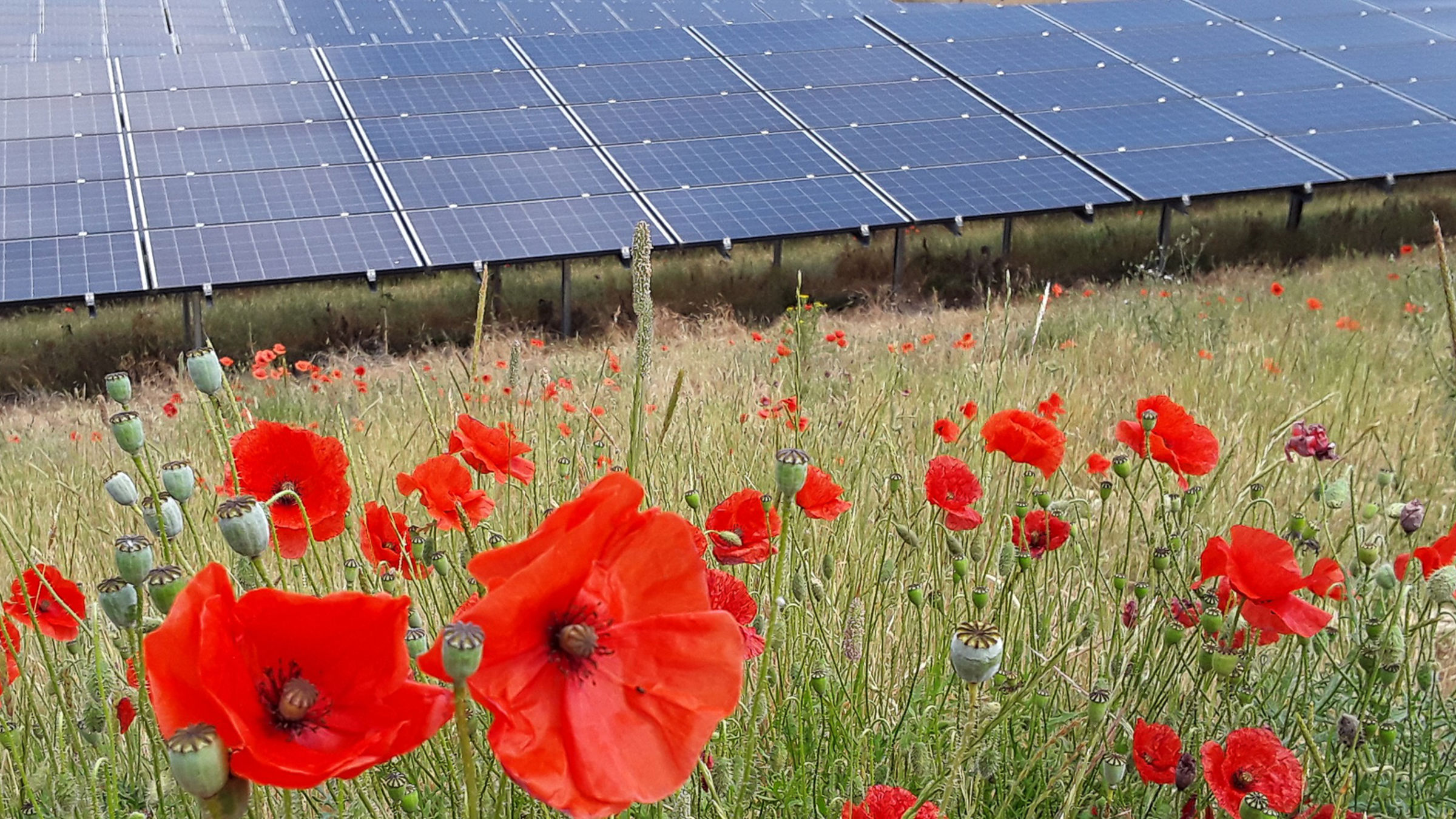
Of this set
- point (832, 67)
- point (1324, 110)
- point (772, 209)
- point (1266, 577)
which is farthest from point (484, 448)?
point (1324, 110)

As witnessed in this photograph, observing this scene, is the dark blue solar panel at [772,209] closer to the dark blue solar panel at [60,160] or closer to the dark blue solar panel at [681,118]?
the dark blue solar panel at [681,118]

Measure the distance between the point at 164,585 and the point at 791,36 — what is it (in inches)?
474

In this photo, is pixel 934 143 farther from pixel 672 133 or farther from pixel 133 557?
pixel 133 557

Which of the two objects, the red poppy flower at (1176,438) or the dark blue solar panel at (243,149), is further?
the dark blue solar panel at (243,149)

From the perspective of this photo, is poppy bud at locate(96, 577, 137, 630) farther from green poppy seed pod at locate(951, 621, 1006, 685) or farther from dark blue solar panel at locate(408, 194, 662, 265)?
dark blue solar panel at locate(408, 194, 662, 265)

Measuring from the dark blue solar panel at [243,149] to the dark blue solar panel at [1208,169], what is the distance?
5618 millimetres

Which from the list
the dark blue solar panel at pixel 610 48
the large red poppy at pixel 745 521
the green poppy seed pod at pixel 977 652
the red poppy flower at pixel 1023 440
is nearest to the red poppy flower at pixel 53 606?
the large red poppy at pixel 745 521

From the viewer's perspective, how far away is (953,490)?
1921mm

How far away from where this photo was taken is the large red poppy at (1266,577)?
5.03 feet

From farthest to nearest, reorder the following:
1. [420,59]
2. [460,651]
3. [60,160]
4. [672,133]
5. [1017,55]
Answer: [1017,55] → [420,59] → [672,133] → [60,160] → [460,651]

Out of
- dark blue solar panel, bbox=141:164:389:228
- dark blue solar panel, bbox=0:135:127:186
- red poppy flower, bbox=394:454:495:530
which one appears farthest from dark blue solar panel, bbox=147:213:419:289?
red poppy flower, bbox=394:454:495:530

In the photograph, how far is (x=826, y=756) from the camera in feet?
6.30

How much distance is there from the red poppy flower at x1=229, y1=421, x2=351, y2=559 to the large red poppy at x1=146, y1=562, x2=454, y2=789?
580 mm

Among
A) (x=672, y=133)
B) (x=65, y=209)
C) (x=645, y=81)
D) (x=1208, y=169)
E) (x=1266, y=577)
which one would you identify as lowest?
(x=65, y=209)
